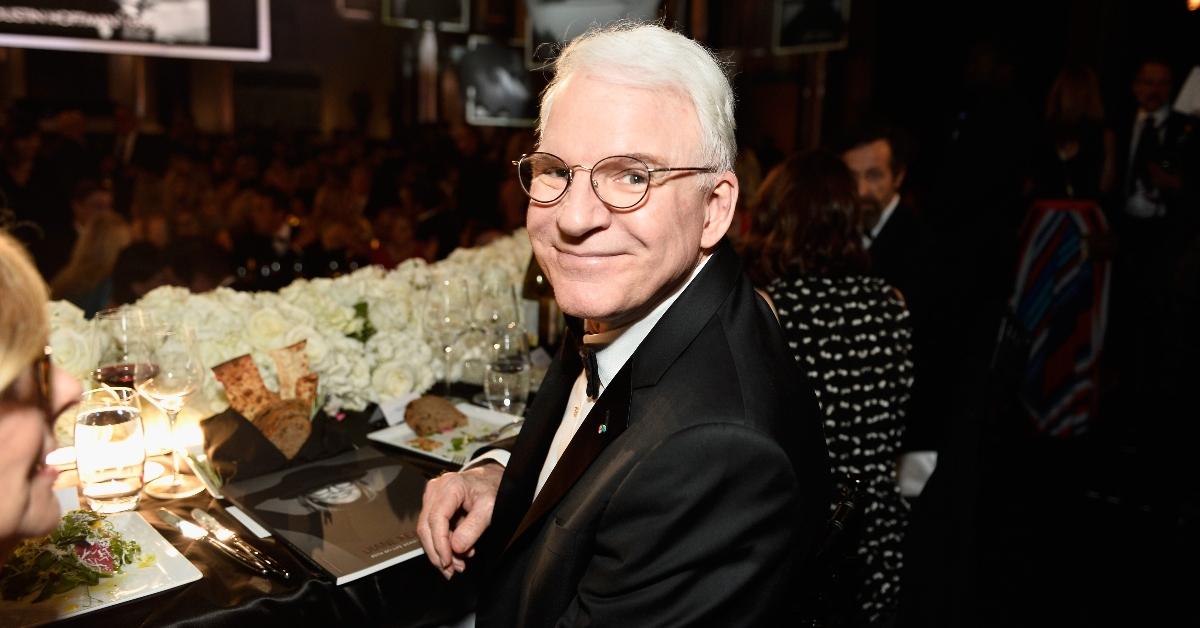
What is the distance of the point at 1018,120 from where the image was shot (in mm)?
4613

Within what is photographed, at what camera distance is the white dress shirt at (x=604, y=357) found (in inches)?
56.2

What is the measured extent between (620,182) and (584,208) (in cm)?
7

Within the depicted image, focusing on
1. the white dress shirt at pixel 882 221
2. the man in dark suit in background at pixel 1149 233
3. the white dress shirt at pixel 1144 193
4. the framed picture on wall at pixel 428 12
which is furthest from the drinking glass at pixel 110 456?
the framed picture on wall at pixel 428 12

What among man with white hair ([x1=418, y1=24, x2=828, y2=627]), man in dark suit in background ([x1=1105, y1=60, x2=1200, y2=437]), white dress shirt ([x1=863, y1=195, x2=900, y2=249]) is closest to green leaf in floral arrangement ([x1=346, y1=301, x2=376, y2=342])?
man with white hair ([x1=418, y1=24, x2=828, y2=627])

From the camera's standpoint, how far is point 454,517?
5.36 feet

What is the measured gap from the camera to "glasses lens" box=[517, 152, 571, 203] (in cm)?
131

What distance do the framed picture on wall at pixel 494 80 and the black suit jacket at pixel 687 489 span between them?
9.80m

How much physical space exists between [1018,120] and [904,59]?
12.7 feet

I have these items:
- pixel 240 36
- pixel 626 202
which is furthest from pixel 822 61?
pixel 626 202

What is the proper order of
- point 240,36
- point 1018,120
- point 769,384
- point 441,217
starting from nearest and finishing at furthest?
1. point 769,384
2. point 240,36
3. point 1018,120
4. point 441,217

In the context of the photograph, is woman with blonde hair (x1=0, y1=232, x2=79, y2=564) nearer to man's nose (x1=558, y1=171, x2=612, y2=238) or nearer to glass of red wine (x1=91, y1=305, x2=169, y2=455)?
man's nose (x1=558, y1=171, x2=612, y2=238)

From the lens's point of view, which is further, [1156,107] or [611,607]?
[1156,107]

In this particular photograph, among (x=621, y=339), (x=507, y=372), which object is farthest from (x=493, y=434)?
(x=621, y=339)

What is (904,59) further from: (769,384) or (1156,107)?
(769,384)
